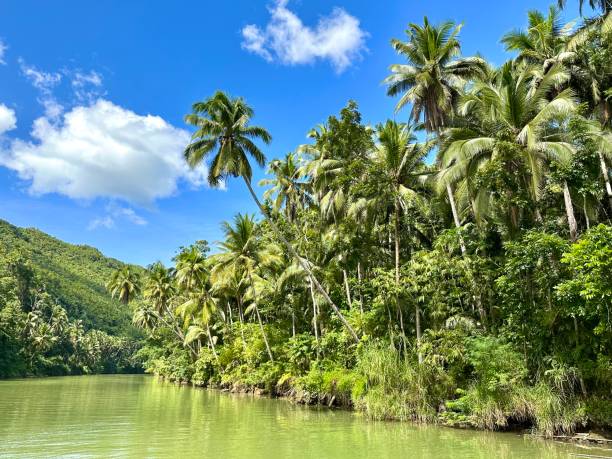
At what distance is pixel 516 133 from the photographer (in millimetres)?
17844

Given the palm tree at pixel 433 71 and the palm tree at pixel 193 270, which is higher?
the palm tree at pixel 433 71

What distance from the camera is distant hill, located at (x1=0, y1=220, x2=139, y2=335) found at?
102 m

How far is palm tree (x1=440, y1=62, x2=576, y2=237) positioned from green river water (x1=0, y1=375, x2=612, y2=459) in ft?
25.7

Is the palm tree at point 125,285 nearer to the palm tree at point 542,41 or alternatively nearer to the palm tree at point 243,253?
the palm tree at point 243,253

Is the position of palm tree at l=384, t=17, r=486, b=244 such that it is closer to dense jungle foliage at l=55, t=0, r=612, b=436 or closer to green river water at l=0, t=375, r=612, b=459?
dense jungle foliage at l=55, t=0, r=612, b=436

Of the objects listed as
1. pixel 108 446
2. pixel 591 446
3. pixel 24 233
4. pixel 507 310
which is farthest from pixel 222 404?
pixel 24 233

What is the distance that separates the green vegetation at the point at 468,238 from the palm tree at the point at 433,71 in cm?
7

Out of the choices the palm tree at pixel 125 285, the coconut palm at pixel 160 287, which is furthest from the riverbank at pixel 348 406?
the palm tree at pixel 125 285

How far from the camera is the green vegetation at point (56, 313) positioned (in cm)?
6844

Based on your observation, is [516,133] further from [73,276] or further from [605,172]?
[73,276]

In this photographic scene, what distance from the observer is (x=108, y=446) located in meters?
14.3

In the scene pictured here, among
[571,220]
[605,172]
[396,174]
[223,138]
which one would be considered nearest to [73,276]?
[223,138]

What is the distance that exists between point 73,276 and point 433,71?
11761 cm

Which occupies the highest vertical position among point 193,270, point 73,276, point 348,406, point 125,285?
point 73,276
